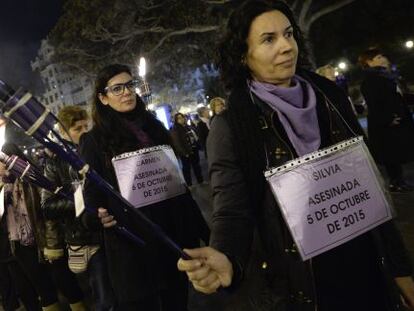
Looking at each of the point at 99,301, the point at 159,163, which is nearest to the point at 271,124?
the point at 159,163

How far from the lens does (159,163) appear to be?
10.7 ft

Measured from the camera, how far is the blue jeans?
3.46 meters

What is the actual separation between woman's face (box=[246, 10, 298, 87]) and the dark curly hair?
3 cm

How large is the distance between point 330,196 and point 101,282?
236 cm

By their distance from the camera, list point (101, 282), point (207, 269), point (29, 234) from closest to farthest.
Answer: point (207, 269), point (101, 282), point (29, 234)

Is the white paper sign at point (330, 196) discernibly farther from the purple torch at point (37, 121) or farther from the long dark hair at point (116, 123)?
the long dark hair at point (116, 123)

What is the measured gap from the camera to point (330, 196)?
1.85 m

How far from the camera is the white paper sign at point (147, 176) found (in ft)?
10.1

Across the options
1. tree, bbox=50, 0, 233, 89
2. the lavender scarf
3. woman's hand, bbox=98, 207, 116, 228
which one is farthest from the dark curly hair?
tree, bbox=50, 0, 233, 89

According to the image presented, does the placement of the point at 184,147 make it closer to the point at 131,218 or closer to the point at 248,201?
the point at 131,218

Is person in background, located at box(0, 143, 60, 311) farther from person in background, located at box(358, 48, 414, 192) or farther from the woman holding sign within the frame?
person in background, located at box(358, 48, 414, 192)

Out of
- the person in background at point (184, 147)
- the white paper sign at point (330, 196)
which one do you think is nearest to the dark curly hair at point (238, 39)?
the white paper sign at point (330, 196)

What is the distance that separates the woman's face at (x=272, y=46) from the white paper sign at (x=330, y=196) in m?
0.44

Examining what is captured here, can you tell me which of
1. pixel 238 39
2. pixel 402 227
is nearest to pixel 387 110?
pixel 402 227
